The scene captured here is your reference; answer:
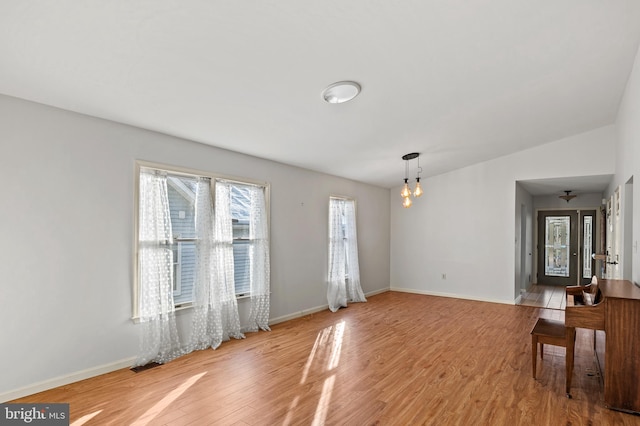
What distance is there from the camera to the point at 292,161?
527 centimetres

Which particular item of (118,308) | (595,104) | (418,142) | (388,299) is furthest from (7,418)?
(595,104)

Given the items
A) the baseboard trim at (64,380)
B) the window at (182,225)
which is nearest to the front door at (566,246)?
the window at (182,225)

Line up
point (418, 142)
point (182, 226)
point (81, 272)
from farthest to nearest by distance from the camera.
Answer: point (418, 142) < point (182, 226) < point (81, 272)

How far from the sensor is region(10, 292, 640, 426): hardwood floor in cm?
259

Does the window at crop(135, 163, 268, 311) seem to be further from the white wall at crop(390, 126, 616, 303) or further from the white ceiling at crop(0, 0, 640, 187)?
the white wall at crop(390, 126, 616, 303)

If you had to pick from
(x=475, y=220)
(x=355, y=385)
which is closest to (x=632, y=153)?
(x=475, y=220)

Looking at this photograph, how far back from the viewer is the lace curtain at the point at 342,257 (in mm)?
6184

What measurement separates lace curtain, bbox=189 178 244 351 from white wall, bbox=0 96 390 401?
575 mm

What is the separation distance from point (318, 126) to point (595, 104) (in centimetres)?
374

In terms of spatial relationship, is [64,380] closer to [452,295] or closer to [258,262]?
[258,262]

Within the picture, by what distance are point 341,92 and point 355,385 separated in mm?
2735

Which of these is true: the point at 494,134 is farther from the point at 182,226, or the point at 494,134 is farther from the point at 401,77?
the point at 182,226

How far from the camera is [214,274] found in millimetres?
4215

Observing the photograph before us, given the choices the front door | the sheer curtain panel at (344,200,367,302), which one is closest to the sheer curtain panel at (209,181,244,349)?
the sheer curtain panel at (344,200,367,302)
